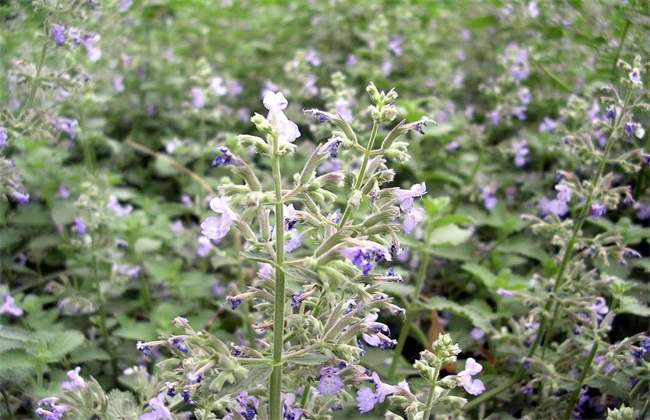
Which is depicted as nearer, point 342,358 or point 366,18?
point 342,358

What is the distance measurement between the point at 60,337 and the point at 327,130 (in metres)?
1.88

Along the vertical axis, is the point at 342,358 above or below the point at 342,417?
above

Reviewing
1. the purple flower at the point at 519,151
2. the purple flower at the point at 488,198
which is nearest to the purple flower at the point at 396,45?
the purple flower at the point at 519,151

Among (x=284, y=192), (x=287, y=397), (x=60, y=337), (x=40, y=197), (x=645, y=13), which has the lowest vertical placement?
(x=40, y=197)

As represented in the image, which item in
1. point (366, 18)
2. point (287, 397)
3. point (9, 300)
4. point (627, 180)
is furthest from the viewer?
point (366, 18)

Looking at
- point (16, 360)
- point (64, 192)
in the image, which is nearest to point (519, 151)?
point (64, 192)

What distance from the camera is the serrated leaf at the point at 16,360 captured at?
7.95ft

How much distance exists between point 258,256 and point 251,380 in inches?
14.3

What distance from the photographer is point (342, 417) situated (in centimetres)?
262

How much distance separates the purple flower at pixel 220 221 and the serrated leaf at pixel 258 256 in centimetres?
9

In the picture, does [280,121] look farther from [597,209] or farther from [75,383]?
[597,209]

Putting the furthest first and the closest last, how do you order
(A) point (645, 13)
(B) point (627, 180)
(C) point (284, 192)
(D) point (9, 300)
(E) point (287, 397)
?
(B) point (627, 180)
(A) point (645, 13)
(D) point (9, 300)
(E) point (287, 397)
(C) point (284, 192)

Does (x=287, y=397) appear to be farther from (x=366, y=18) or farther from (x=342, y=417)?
(x=366, y=18)

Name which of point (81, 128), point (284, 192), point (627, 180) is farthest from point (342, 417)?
point (81, 128)
